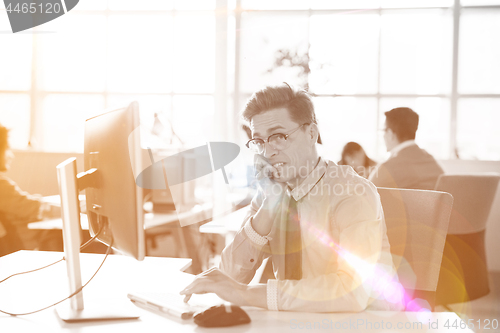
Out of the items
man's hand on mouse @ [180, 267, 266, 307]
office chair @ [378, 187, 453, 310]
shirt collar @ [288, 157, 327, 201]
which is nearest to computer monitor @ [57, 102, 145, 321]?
man's hand on mouse @ [180, 267, 266, 307]

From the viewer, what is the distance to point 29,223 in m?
2.43

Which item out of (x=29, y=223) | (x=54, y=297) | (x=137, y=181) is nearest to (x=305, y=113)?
(x=137, y=181)

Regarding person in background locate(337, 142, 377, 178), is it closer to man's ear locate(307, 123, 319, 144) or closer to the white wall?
the white wall

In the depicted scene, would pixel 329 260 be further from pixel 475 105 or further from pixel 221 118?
pixel 475 105

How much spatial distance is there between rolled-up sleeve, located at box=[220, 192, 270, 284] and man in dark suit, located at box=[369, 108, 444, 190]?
181 centimetres

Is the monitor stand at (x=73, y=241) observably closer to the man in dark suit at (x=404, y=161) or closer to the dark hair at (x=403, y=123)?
the man in dark suit at (x=404, y=161)

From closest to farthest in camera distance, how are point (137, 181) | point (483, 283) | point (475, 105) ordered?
point (137, 181) → point (483, 283) → point (475, 105)

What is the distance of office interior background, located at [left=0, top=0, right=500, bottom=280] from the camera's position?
165 inches

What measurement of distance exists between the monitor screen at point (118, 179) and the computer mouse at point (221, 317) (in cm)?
18

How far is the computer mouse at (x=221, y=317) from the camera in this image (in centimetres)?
87

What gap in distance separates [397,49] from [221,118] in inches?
77.2

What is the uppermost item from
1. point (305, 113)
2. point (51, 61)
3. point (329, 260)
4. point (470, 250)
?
point (51, 61)

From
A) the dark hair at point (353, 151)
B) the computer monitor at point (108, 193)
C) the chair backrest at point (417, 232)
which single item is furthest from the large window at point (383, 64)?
the computer monitor at point (108, 193)

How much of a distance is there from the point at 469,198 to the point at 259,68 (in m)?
2.51
